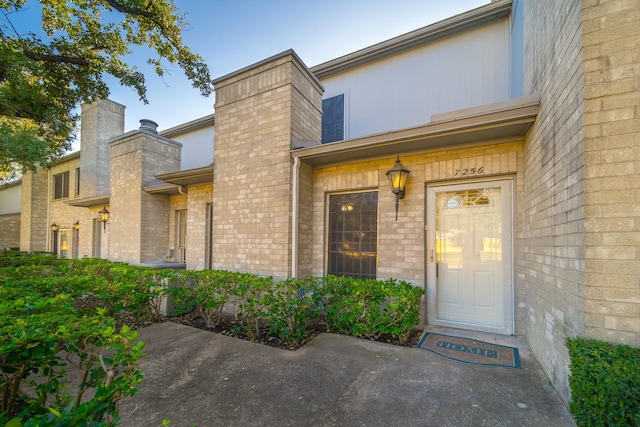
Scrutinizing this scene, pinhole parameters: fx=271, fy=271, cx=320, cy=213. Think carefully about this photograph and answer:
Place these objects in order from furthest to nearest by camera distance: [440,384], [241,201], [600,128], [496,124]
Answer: [241,201]
[496,124]
[440,384]
[600,128]

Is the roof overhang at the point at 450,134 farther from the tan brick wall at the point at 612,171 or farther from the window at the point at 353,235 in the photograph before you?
the tan brick wall at the point at 612,171

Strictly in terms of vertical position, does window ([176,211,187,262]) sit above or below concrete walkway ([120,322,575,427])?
above

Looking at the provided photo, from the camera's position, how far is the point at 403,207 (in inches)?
173

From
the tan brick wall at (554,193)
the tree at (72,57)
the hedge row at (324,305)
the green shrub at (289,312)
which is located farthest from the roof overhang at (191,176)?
the tan brick wall at (554,193)

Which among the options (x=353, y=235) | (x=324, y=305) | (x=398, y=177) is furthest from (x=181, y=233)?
(x=398, y=177)

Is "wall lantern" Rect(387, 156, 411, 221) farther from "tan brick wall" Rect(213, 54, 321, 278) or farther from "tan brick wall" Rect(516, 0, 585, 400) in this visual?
"tan brick wall" Rect(213, 54, 321, 278)

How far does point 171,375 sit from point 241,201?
315 cm

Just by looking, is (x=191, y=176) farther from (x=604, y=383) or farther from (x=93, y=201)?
(x=604, y=383)

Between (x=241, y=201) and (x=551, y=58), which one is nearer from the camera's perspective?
(x=551, y=58)

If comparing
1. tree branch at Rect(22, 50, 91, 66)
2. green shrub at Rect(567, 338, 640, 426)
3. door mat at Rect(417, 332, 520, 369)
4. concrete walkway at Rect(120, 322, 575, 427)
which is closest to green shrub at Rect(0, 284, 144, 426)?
concrete walkway at Rect(120, 322, 575, 427)

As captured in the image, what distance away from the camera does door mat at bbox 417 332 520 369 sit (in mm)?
3047

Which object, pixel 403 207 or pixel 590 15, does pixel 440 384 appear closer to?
pixel 403 207

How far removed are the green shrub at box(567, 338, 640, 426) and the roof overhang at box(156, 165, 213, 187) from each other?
6122 millimetres

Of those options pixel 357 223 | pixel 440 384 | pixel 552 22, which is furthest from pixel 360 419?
pixel 552 22
